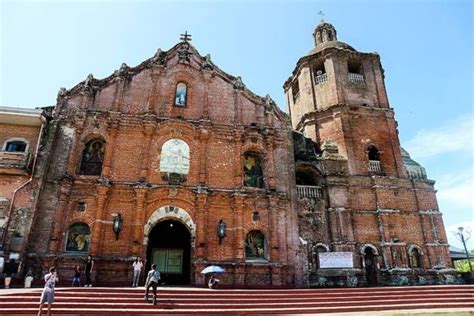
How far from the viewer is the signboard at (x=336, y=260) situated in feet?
57.8

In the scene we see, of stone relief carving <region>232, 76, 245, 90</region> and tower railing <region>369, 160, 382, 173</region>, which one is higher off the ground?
stone relief carving <region>232, 76, 245, 90</region>

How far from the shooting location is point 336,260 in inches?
696

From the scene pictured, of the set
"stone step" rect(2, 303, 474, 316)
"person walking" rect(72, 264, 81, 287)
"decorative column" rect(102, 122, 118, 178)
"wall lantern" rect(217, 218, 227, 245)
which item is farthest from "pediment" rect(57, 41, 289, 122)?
"stone step" rect(2, 303, 474, 316)

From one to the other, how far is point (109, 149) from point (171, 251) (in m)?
6.19

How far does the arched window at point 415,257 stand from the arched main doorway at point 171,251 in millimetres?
12266

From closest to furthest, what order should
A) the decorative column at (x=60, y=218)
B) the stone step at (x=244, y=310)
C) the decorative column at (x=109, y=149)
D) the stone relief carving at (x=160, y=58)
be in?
the stone step at (x=244, y=310), the decorative column at (x=60, y=218), the decorative column at (x=109, y=149), the stone relief carving at (x=160, y=58)

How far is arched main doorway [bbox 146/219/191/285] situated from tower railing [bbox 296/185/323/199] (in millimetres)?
6740

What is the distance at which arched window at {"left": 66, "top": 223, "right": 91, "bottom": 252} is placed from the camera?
607 inches

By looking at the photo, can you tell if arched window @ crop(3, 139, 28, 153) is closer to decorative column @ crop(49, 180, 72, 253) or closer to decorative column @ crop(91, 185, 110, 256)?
decorative column @ crop(49, 180, 72, 253)

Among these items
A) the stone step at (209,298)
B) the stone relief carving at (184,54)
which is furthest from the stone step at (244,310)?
the stone relief carving at (184,54)

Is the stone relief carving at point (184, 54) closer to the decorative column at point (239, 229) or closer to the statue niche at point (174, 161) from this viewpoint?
the statue niche at point (174, 161)

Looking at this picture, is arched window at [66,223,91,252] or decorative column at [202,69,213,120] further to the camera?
decorative column at [202,69,213,120]

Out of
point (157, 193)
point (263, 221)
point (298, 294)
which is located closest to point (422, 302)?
point (298, 294)

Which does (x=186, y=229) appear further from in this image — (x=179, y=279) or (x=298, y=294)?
(x=298, y=294)
